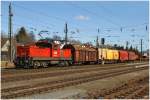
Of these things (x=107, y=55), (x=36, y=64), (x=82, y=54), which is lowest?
(x=36, y=64)

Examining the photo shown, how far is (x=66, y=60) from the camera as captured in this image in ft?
159

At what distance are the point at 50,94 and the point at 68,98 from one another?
1.58 meters

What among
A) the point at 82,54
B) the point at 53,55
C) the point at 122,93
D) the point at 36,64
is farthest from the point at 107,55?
the point at 122,93

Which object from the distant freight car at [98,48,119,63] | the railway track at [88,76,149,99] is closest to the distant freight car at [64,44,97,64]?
the distant freight car at [98,48,119,63]

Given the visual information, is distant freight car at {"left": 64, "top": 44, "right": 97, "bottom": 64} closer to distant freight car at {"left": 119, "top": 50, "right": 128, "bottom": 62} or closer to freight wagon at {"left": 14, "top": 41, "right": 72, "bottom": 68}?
freight wagon at {"left": 14, "top": 41, "right": 72, "bottom": 68}

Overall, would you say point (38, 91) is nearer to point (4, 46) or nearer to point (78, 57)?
point (78, 57)

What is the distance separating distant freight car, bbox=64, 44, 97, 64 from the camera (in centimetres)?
5252

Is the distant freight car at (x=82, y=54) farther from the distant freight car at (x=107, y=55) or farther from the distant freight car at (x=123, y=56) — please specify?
the distant freight car at (x=123, y=56)

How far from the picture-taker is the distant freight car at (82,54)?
52.5 meters

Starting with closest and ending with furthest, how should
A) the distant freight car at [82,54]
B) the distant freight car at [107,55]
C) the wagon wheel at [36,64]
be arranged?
the wagon wheel at [36,64] → the distant freight car at [82,54] → the distant freight car at [107,55]

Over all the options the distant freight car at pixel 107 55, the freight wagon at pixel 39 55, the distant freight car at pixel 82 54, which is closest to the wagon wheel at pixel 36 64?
the freight wagon at pixel 39 55

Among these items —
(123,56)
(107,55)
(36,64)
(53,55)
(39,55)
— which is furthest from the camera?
(123,56)

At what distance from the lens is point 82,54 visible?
5494 centimetres

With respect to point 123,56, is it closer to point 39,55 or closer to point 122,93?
point 39,55
